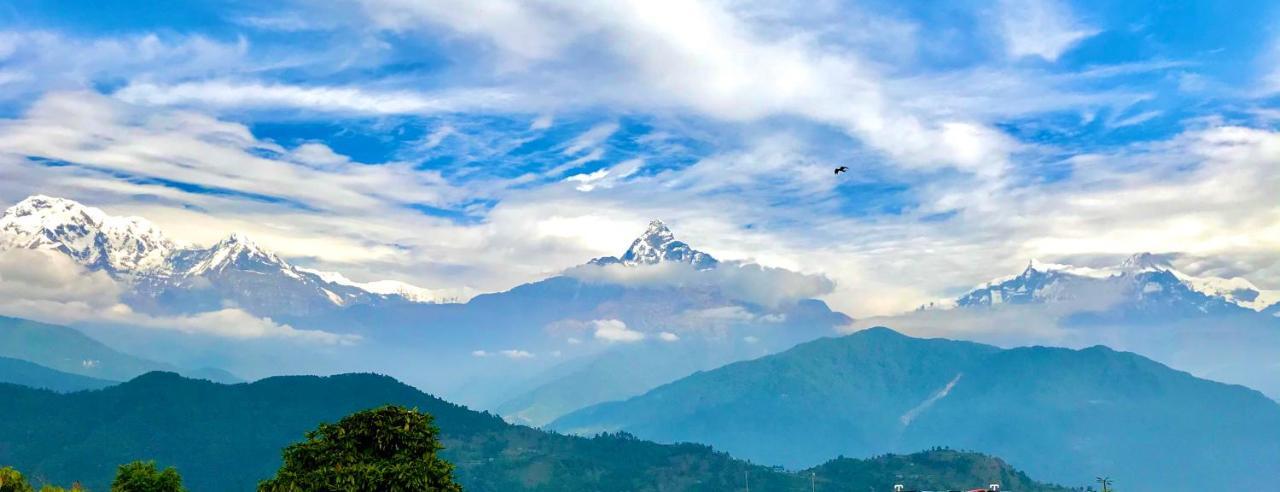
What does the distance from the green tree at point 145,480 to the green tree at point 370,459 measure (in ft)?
177

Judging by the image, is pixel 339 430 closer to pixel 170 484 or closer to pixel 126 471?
pixel 170 484

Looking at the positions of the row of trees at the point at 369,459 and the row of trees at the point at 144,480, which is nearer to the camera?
the row of trees at the point at 369,459

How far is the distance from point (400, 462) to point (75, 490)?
3892 cm

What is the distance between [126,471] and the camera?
166000mm

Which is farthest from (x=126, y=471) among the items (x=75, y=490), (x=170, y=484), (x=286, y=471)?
(x=286, y=471)

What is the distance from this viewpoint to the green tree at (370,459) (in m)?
102

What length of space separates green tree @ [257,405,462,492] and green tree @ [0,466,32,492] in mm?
28680

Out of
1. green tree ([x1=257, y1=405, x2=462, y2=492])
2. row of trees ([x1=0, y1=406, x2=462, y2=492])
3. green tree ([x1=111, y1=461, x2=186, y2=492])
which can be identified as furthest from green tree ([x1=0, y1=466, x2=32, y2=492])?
green tree ([x1=111, y1=461, x2=186, y2=492])

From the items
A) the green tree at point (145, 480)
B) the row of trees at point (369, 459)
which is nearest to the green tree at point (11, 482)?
the row of trees at point (369, 459)

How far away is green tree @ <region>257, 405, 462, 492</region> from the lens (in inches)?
4008

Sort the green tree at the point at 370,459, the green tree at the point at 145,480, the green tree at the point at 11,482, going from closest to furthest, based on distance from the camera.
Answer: the green tree at the point at 370,459 < the green tree at the point at 11,482 < the green tree at the point at 145,480

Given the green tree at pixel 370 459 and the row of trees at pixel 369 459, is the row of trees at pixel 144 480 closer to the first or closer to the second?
the row of trees at pixel 369 459

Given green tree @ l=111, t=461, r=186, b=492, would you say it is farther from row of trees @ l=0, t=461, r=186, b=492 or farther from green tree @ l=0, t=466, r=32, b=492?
green tree @ l=0, t=466, r=32, b=492

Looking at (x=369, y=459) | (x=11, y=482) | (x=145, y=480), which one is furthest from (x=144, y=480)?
(x=369, y=459)
